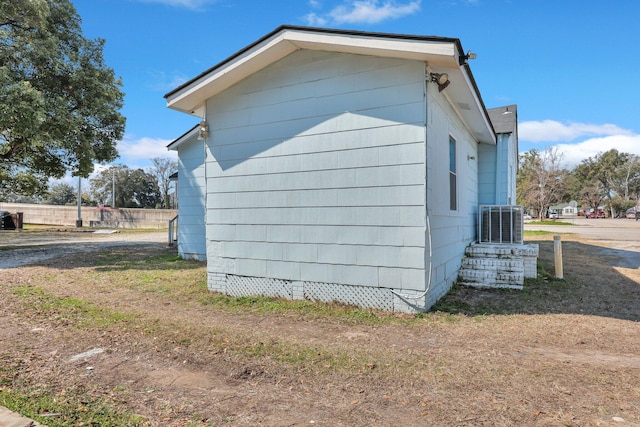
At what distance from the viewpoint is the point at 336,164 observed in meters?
5.24

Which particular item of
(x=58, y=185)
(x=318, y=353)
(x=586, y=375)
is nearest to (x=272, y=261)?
(x=318, y=353)

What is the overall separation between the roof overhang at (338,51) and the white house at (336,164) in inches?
0.7

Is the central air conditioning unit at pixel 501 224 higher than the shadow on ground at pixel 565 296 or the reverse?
higher

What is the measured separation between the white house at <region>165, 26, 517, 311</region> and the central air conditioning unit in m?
2.03

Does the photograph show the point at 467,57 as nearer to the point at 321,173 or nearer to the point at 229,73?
the point at 321,173

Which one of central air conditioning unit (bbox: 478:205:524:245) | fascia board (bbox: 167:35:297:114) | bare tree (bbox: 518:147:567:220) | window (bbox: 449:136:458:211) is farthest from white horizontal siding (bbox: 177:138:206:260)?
bare tree (bbox: 518:147:567:220)

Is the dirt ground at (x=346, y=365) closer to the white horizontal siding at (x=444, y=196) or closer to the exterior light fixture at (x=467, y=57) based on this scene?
the white horizontal siding at (x=444, y=196)

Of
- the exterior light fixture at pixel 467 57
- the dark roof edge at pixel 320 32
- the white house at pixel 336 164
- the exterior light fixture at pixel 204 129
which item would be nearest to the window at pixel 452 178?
the white house at pixel 336 164

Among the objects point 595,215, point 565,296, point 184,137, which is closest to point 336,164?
point 565,296

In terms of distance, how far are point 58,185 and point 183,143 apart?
202 feet

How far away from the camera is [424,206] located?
4.67 metres

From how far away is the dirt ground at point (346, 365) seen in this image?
249 centimetres

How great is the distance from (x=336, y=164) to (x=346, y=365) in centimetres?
289

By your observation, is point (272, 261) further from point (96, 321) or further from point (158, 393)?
point (158, 393)
